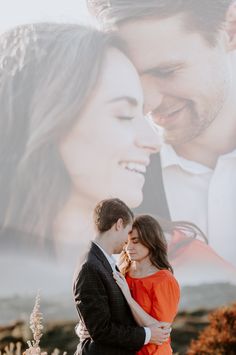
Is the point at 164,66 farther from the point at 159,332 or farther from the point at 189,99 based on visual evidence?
the point at 159,332

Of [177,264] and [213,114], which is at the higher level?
[213,114]

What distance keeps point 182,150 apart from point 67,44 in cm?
116

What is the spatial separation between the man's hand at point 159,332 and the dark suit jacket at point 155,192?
324 cm

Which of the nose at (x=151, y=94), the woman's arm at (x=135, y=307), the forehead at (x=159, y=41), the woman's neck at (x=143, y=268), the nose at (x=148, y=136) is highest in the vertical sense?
the forehead at (x=159, y=41)

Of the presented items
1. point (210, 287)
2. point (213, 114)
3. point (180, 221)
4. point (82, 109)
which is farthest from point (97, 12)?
point (210, 287)

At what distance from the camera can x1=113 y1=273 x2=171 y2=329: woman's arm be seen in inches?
93.9

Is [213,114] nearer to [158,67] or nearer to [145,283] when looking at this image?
[158,67]

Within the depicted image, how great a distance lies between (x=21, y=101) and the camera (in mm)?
5582

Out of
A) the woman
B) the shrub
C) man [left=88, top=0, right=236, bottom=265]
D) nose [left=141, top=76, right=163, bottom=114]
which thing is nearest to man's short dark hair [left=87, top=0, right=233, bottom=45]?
man [left=88, top=0, right=236, bottom=265]

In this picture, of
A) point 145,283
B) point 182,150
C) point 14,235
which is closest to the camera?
point 145,283

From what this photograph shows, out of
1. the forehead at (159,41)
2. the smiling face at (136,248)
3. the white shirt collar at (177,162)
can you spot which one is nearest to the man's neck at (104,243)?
the smiling face at (136,248)

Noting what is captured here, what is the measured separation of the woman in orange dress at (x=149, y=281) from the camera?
7.95ft

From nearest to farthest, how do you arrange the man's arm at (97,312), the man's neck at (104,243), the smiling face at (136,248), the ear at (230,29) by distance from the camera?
the man's arm at (97,312)
the man's neck at (104,243)
the smiling face at (136,248)
the ear at (230,29)

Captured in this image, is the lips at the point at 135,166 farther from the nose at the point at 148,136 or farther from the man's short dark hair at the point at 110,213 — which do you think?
the man's short dark hair at the point at 110,213
